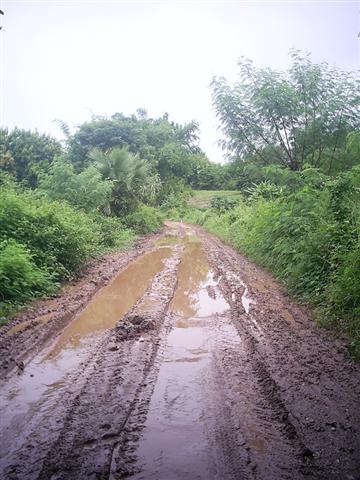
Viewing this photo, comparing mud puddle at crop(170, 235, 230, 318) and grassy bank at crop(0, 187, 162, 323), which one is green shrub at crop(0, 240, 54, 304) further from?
mud puddle at crop(170, 235, 230, 318)

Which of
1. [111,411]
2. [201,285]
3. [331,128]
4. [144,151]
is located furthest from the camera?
[144,151]

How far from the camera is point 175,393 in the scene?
11.7 feet

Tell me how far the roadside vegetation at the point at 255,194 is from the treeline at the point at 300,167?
4 cm

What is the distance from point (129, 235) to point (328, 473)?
14.8 m

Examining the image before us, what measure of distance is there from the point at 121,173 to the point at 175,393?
15.6 meters

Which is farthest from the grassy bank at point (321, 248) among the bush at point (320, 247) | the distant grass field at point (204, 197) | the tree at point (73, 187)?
the distant grass field at point (204, 197)

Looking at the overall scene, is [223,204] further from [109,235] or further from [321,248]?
[321,248]

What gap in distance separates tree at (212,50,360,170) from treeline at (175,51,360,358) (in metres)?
0.03

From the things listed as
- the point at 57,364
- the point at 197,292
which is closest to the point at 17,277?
the point at 57,364

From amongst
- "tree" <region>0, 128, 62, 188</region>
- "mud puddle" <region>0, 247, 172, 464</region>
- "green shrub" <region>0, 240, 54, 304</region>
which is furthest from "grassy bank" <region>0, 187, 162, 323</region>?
"tree" <region>0, 128, 62, 188</region>

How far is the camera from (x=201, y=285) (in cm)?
817

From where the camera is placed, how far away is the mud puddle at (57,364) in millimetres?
3201

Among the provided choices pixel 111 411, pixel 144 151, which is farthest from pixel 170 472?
pixel 144 151

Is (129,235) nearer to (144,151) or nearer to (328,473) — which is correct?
(144,151)
